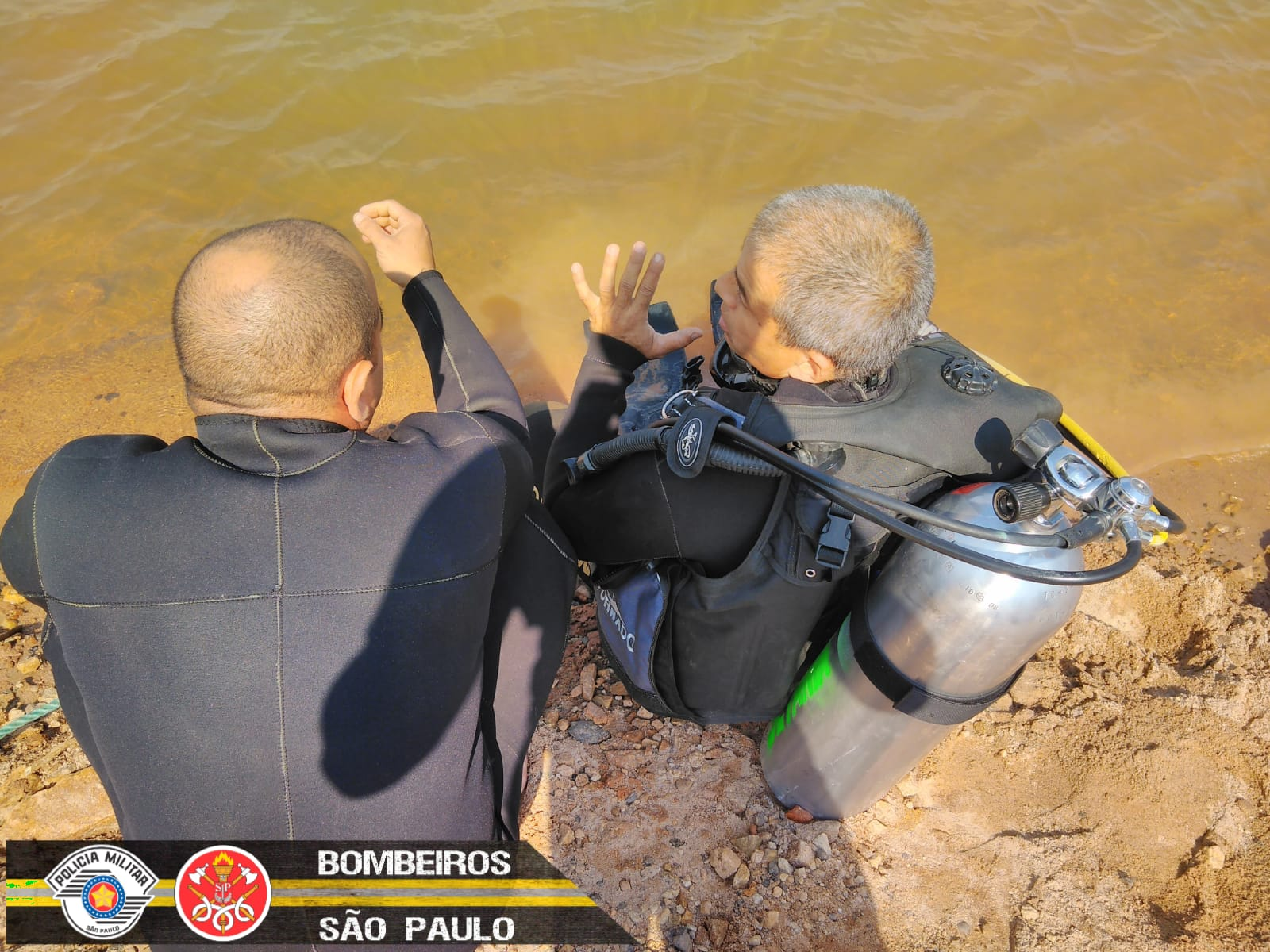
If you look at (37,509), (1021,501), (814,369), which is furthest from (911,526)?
(37,509)

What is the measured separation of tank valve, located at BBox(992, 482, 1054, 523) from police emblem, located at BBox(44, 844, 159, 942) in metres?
1.97

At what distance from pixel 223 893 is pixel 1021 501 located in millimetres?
1858

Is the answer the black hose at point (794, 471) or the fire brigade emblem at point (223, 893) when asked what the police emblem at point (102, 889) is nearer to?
the fire brigade emblem at point (223, 893)

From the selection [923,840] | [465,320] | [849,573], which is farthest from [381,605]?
[923,840]

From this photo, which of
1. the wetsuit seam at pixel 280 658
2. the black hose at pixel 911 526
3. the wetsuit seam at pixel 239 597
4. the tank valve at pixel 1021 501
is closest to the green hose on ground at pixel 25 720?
the wetsuit seam at pixel 239 597

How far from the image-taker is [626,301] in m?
2.38

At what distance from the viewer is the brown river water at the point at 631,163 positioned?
4262 millimetres

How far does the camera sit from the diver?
6.39ft

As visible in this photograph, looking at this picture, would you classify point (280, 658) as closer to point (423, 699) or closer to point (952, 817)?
point (423, 699)

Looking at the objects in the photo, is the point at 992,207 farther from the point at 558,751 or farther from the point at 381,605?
the point at 381,605

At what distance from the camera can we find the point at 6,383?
404 cm

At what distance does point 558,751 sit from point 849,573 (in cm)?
116

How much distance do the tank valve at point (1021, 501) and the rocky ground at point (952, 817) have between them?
3.83ft

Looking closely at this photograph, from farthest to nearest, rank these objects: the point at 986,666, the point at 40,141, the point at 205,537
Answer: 1. the point at 40,141
2. the point at 986,666
3. the point at 205,537
